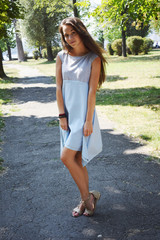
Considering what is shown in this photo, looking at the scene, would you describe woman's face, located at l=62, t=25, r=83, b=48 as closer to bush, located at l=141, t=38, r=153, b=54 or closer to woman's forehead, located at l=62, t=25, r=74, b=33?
woman's forehead, located at l=62, t=25, r=74, b=33

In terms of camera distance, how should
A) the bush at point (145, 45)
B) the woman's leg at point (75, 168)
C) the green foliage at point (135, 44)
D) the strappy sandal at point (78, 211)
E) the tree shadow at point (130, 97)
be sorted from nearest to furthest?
the woman's leg at point (75, 168), the strappy sandal at point (78, 211), the tree shadow at point (130, 97), the green foliage at point (135, 44), the bush at point (145, 45)

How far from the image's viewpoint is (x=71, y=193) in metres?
3.58

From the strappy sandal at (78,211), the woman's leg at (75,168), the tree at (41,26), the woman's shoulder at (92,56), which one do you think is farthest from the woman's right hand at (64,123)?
the tree at (41,26)

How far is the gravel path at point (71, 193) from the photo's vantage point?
2.77 meters

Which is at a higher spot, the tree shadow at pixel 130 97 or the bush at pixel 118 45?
the bush at pixel 118 45

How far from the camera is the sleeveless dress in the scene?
8.74 ft

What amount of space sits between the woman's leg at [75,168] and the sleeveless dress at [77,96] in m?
0.09

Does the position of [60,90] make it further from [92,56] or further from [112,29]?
[112,29]

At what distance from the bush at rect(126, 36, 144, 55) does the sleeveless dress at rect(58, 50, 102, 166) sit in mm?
32082

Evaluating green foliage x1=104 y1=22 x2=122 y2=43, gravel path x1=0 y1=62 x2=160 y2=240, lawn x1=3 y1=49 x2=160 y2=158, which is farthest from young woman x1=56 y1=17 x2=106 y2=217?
green foliage x1=104 y1=22 x2=122 y2=43

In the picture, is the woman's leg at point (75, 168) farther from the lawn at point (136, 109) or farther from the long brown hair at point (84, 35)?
the lawn at point (136, 109)

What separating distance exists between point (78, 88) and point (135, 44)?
3266 centimetres

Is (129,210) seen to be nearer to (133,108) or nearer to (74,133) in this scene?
(74,133)

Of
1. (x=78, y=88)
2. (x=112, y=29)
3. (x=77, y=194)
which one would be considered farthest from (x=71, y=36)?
(x=112, y=29)
